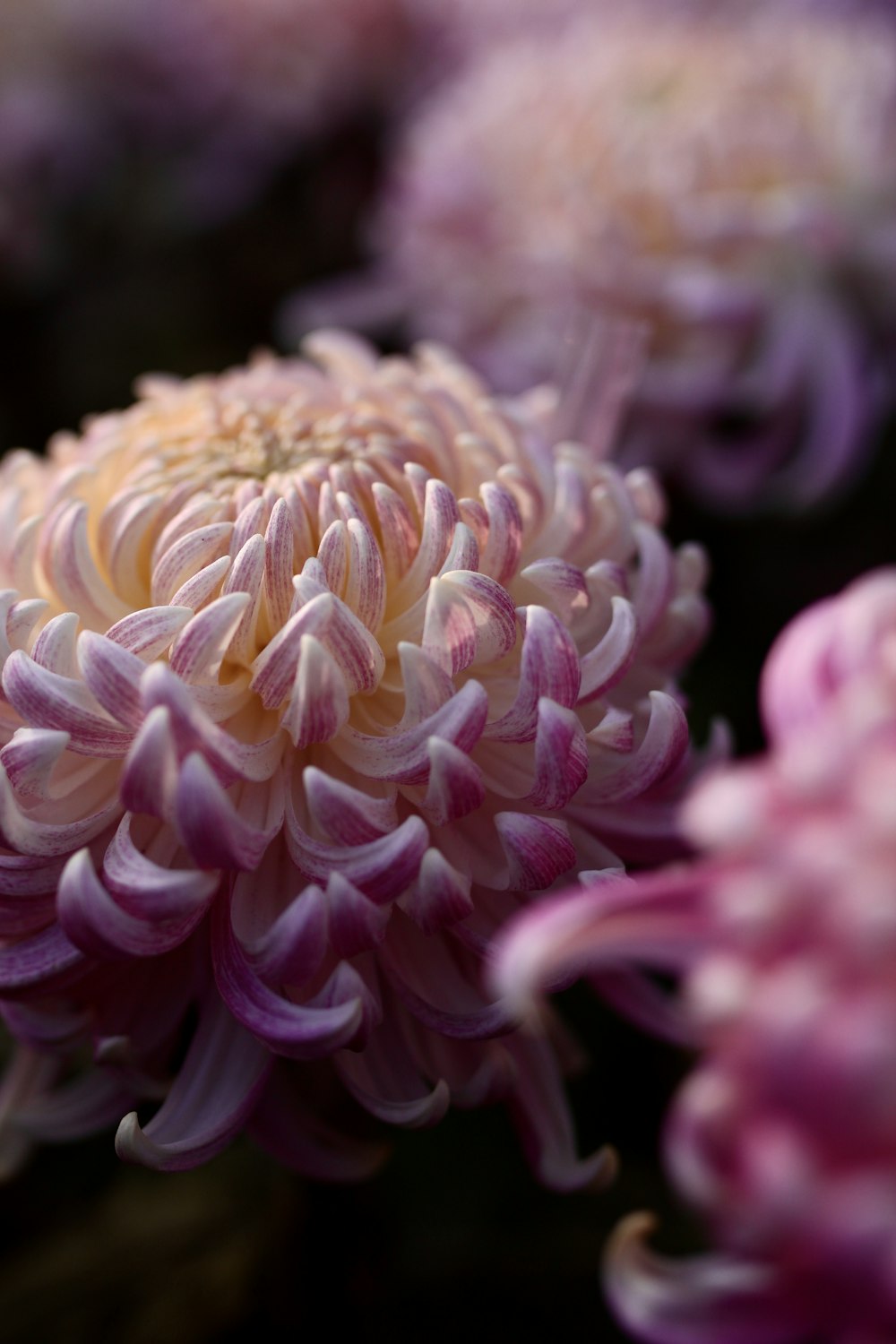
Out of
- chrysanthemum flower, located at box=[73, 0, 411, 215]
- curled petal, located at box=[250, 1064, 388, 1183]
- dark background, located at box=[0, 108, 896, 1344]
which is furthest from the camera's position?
chrysanthemum flower, located at box=[73, 0, 411, 215]

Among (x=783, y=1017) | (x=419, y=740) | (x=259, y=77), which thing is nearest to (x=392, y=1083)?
(x=419, y=740)

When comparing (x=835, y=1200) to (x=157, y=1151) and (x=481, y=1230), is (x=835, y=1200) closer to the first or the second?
(x=157, y=1151)

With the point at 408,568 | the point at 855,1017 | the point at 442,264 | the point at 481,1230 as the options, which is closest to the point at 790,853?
the point at 855,1017

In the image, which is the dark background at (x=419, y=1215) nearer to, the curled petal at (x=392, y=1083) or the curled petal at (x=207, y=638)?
the curled petal at (x=392, y=1083)

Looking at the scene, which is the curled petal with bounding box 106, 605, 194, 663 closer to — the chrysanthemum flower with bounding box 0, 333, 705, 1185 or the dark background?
the chrysanthemum flower with bounding box 0, 333, 705, 1185

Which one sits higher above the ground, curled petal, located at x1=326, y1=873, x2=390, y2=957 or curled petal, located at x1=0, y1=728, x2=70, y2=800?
curled petal, located at x1=0, y1=728, x2=70, y2=800

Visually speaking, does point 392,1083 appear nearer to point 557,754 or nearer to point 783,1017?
point 557,754

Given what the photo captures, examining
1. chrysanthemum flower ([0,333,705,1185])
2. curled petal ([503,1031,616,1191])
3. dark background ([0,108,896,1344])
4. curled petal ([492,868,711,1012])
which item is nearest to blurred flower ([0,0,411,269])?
dark background ([0,108,896,1344])
